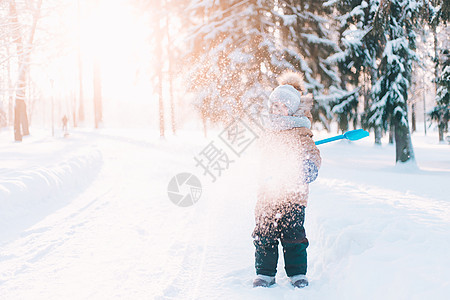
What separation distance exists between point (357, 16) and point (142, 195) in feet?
36.8

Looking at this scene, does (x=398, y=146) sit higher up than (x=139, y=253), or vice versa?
(x=398, y=146)

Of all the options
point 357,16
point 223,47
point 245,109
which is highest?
point 357,16

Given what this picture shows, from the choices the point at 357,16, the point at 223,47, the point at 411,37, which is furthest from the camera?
the point at 357,16

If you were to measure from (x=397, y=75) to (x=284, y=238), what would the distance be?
10.4 metres

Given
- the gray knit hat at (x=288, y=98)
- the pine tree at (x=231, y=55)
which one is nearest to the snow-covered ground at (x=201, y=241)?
the gray knit hat at (x=288, y=98)

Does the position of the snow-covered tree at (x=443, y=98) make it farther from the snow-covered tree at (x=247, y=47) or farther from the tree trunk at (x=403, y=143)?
the snow-covered tree at (x=247, y=47)

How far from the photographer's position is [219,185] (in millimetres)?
8758

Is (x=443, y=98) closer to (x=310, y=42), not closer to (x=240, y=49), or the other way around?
(x=310, y=42)

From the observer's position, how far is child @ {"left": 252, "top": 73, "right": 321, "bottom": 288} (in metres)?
3.24

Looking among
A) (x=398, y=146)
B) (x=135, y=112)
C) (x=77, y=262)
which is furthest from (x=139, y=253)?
(x=135, y=112)

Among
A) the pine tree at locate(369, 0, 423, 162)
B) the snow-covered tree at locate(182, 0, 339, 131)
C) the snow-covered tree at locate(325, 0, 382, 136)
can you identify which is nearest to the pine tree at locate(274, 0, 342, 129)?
the snow-covered tree at locate(182, 0, 339, 131)

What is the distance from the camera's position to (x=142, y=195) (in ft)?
24.3

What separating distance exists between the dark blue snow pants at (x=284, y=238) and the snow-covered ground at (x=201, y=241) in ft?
0.69

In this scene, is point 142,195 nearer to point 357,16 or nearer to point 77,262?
point 77,262
